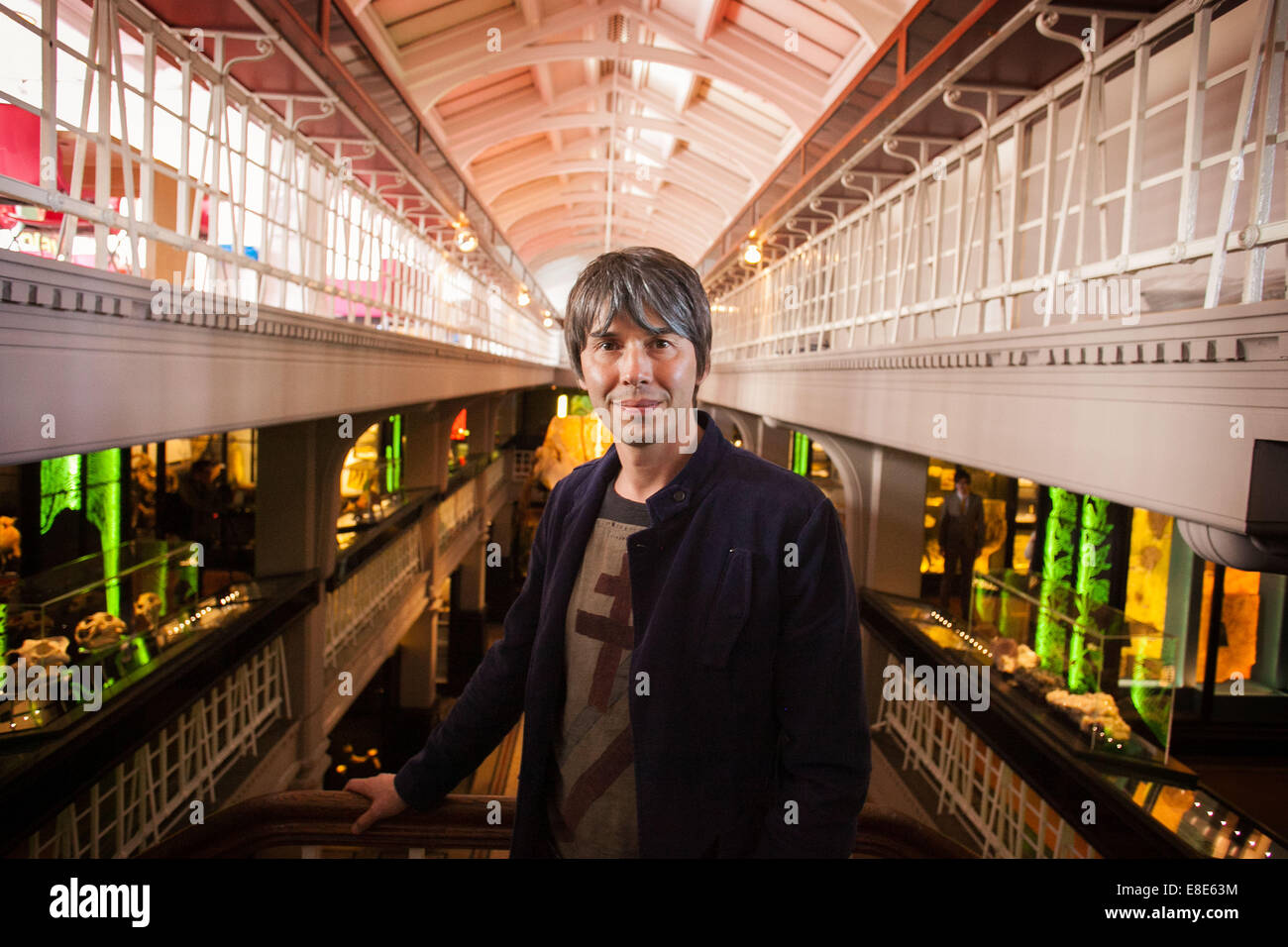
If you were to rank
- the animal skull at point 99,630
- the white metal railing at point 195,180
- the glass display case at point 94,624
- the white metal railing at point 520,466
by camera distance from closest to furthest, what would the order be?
the white metal railing at point 195,180
the glass display case at point 94,624
the animal skull at point 99,630
the white metal railing at point 520,466

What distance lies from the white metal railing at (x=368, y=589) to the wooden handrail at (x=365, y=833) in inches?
238

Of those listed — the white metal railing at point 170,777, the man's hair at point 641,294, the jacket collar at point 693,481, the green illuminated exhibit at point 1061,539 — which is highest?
the man's hair at point 641,294

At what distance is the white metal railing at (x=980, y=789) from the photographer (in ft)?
13.9

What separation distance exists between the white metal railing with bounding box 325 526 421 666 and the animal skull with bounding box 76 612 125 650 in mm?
2384

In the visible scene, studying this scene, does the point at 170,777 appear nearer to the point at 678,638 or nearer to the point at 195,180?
the point at 195,180

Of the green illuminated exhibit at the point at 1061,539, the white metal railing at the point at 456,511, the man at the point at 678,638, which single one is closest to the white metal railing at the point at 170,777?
the man at the point at 678,638

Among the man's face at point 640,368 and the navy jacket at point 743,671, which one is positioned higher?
the man's face at point 640,368

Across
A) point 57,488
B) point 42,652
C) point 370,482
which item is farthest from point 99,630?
point 370,482

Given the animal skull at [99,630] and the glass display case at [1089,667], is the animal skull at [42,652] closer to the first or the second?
the animal skull at [99,630]

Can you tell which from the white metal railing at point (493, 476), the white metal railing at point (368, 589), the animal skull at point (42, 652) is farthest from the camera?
the white metal railing at point (493, 476)

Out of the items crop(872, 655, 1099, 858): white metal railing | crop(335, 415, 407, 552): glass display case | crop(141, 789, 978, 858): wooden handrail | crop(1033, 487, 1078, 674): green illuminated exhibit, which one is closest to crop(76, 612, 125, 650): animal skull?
crop(335, 415, 407, 552): glass display case

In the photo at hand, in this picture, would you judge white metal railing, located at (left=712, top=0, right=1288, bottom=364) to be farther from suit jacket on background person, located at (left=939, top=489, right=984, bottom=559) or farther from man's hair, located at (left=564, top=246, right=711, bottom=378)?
suit jacket on background person, located at (left=939, top=489, right=984, bottom=559)
